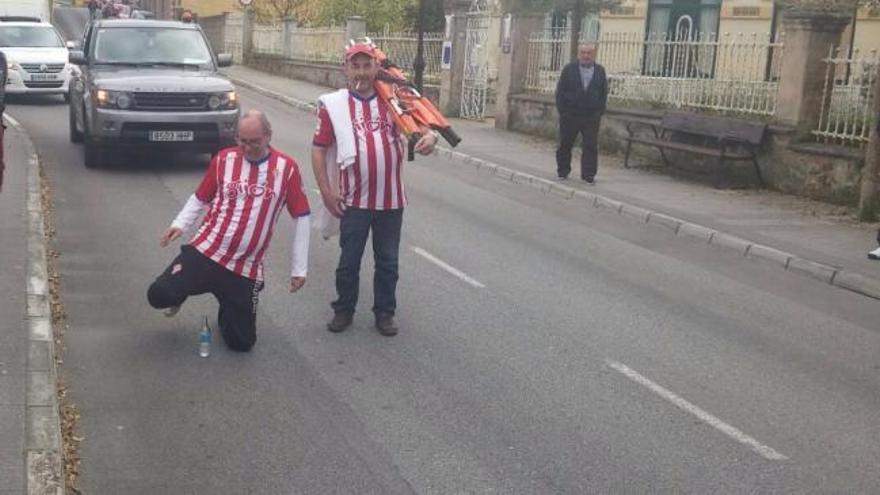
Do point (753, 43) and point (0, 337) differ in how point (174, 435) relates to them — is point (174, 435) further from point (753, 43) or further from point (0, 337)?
point (753, 43)

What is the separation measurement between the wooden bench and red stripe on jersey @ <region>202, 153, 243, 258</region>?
1083 centimetres

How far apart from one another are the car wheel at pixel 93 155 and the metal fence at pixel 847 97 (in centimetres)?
959

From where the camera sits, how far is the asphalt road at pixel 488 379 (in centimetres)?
580

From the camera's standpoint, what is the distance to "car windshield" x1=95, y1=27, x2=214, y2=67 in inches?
657

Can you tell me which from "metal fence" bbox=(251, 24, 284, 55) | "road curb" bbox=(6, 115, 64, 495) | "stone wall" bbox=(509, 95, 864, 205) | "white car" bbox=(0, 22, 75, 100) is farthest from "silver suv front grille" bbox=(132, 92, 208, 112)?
Result: "metal fence" bbox=(251, 24, 284, 55)

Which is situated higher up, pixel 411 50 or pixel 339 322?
pixel 411 50

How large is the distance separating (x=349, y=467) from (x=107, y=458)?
116 centimetres

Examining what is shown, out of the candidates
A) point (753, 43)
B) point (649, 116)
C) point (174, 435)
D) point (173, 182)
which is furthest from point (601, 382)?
point (649, 116)

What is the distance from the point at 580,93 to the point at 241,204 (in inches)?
405

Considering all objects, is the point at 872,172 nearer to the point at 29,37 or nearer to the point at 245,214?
the point at 245,214

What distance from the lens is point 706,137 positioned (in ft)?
59.3

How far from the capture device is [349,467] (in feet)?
18.9

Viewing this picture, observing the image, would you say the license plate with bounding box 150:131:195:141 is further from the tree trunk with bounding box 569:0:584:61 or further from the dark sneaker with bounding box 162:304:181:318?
the tree trunk with bounding box 569:0:584:61

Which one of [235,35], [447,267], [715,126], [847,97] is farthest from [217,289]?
[235,35]
